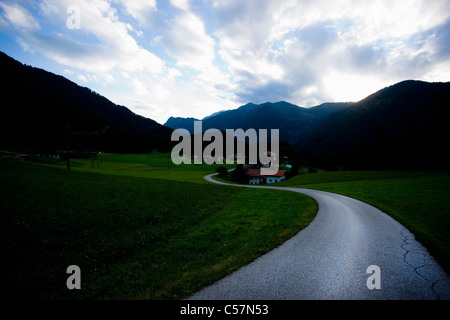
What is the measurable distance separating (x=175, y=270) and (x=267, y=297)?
363 centimetres

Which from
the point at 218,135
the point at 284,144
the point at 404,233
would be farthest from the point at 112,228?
the point at 284,144

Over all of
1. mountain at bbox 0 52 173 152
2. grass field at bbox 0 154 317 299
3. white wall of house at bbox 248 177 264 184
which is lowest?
white wall of house at bbox 248 177 264 184

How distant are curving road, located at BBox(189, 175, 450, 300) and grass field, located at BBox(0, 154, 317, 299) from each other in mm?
732

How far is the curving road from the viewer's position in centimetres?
548

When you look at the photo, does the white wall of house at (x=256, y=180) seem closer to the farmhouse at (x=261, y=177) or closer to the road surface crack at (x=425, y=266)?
the farmhouse at (x=261, y=177)

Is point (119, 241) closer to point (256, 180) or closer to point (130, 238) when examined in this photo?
point (130, 238)

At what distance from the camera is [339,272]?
6.57 meters

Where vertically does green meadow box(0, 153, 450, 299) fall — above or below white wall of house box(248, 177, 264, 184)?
above

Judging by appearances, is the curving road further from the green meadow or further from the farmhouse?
the farmhouse

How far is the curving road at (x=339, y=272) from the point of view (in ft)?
18.0

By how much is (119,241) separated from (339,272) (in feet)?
33.1

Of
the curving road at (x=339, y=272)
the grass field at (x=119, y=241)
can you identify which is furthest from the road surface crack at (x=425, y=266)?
the grass field at (x=119, y=241)

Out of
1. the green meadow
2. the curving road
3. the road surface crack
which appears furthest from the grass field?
the road surface crack
